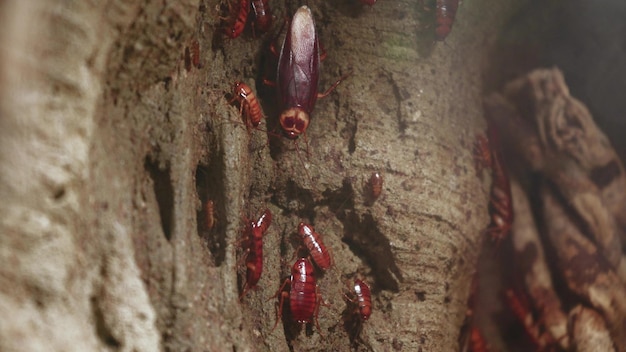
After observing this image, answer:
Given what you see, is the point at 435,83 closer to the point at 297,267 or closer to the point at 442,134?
the point at 442,134

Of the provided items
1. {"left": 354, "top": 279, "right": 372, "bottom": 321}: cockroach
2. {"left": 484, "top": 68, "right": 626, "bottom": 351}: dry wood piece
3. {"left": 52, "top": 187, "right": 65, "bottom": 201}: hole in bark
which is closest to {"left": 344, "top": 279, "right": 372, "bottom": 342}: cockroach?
{"left": 354, "top": 279, "right": 372, "bottom": 321}: cockroach

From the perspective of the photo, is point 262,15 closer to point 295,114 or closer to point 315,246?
point 295,114

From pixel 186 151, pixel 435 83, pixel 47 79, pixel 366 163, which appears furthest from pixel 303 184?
pixel 47 79

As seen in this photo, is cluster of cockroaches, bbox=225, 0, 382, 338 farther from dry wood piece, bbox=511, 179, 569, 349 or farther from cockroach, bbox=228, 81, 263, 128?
dry wood piece, bbox=511, 179, 569, 349

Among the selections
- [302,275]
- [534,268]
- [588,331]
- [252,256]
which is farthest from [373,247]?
[588,331]

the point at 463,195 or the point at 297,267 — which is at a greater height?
the point at 463,195
